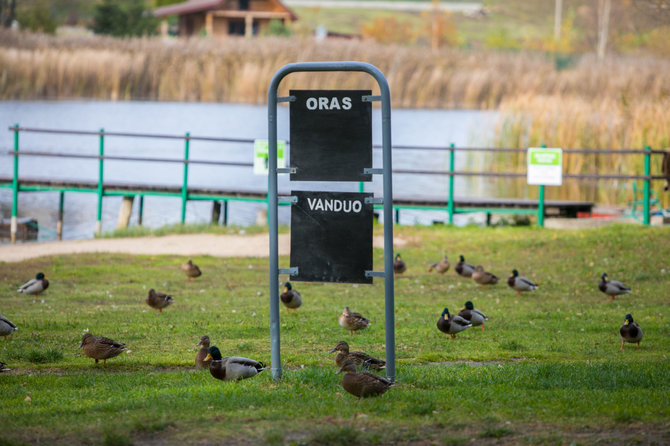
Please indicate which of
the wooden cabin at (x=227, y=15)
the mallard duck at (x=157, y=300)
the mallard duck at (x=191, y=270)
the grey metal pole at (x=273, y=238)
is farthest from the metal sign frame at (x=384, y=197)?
the wooden cabin at (x=227, y=15)

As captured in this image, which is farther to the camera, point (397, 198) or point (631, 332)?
point (397, 198)

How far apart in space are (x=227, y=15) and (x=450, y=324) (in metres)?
73.9

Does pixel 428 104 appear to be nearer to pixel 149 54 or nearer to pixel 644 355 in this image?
pixel 149 54

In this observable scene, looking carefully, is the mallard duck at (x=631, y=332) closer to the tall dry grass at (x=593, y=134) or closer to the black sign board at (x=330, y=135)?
the black sign board at (x=330, y=135)

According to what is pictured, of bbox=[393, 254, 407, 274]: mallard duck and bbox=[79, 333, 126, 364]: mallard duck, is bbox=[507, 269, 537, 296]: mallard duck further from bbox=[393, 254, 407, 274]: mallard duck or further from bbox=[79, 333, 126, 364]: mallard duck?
bbox=[79, 333, 126, 364]: mallard duck

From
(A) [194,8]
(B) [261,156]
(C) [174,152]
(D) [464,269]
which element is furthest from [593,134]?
(A) [194,8]

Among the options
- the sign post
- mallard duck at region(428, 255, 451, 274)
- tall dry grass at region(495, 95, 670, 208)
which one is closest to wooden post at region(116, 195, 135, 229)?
the sign post

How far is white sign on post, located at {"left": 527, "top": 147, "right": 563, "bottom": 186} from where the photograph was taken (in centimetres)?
1848

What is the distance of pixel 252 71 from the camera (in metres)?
45.5

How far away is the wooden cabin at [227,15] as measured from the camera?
79.4m

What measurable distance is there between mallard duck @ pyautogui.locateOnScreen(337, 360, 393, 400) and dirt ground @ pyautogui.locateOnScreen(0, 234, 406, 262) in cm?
1004

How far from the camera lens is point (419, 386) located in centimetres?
705

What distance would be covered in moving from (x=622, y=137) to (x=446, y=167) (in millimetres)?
10483

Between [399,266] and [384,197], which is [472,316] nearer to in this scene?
[384,197]
